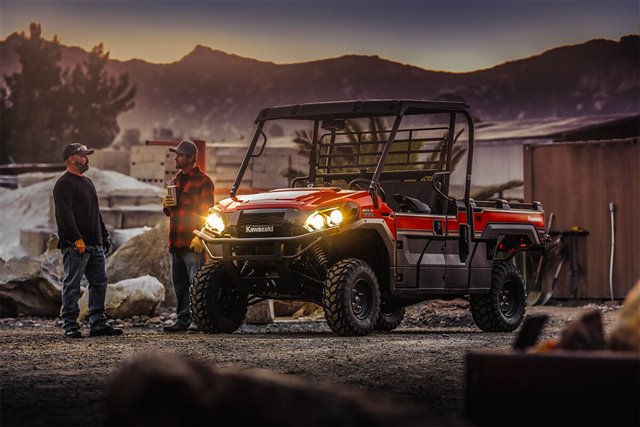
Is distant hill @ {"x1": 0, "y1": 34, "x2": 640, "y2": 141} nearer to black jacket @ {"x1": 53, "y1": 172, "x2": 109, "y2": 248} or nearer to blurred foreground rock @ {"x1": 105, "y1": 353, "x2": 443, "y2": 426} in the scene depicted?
black jacket @ {"x1": 53, "y1": 172, "x2": 109, "y2": 248}

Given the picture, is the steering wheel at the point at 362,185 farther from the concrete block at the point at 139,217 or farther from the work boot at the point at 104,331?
the concrete block at the point at 139,217

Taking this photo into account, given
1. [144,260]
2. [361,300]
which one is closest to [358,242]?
[361,300]

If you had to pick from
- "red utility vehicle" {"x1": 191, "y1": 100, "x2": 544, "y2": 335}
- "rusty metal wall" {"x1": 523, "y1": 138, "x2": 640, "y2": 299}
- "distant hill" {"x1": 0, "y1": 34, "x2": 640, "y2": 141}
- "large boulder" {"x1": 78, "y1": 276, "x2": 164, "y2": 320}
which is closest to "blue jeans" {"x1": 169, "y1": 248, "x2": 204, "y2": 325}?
"red utility vehicle" {"x1": 191, "y1": 100, "x2": 544, "y2": 335}

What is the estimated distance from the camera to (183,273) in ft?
48.9

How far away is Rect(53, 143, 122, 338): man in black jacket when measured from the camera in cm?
1370

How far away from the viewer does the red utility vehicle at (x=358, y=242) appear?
13.3 metres

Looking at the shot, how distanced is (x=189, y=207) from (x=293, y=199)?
A: 69.6 inches

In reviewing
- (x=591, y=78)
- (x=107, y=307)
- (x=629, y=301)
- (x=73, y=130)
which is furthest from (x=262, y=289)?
(x=591, y=78)

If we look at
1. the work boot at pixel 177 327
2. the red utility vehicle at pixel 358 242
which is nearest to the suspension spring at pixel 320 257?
the red utility vehicle at pixel 358 242

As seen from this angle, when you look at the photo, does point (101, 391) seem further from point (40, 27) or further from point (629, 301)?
point (40, 27)

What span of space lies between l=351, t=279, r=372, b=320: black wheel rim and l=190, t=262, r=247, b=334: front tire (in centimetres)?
142

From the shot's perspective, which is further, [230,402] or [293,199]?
[293,199]

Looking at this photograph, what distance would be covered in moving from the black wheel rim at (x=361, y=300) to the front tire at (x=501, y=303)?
2.29 metres

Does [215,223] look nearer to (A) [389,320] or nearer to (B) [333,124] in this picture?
(B) [333,124]
